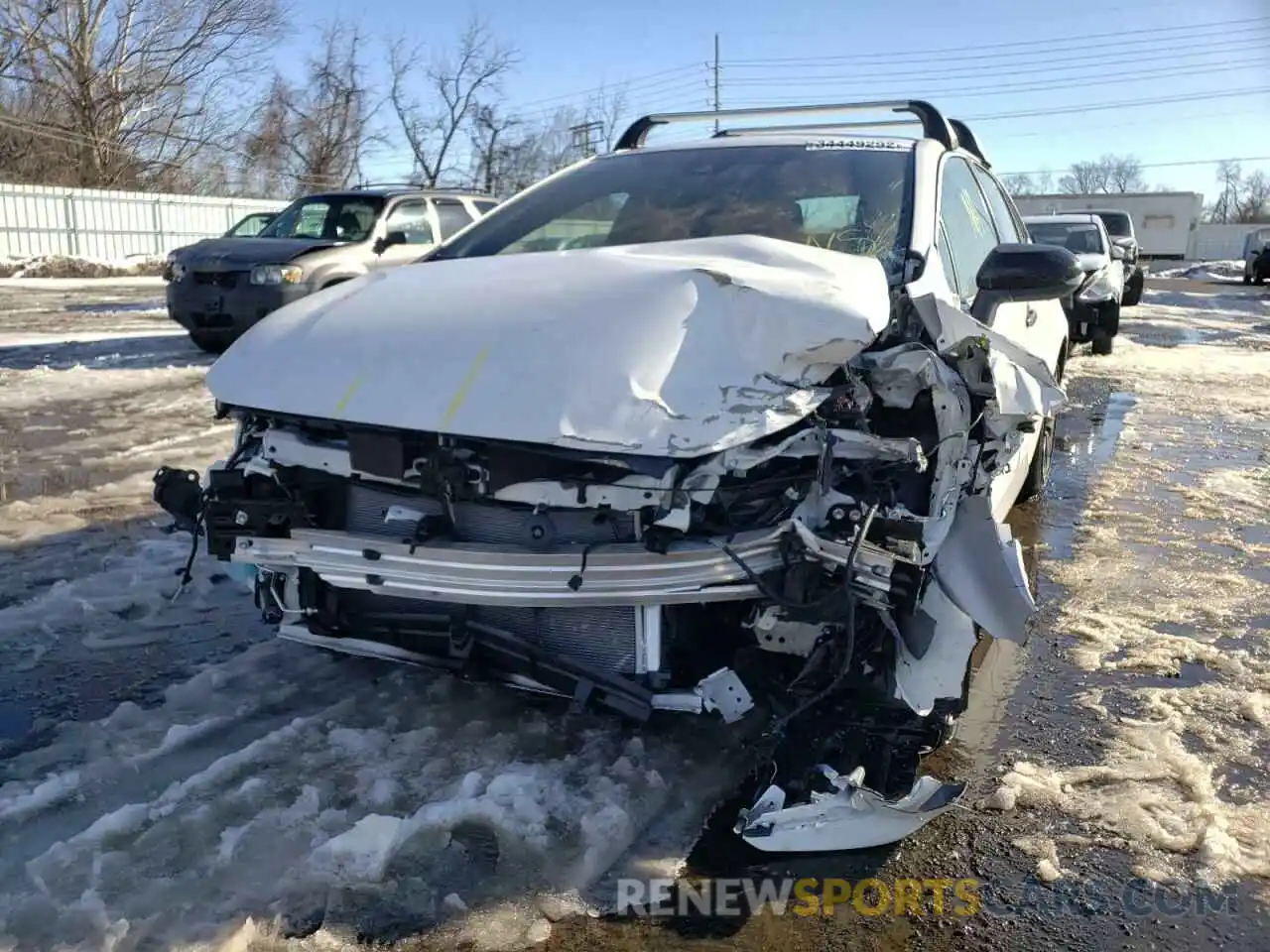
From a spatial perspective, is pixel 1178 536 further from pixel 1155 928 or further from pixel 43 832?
pixel 43 832

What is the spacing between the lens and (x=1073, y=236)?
13.9 m

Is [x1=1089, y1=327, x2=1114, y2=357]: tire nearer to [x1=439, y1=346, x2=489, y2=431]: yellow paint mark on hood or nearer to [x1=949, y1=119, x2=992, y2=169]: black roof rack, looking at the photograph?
[x1=949, y1=119, x2=992, y2=169]: black roof rack

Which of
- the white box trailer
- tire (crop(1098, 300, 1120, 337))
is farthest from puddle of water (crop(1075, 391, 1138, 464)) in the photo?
the white box trailer

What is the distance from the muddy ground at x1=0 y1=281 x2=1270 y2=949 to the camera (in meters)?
2.36

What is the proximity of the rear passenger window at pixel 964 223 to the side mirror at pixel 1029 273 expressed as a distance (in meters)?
0.19

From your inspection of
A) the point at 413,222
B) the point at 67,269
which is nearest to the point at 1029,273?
the point at 413,222

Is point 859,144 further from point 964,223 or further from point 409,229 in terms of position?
point 409,229

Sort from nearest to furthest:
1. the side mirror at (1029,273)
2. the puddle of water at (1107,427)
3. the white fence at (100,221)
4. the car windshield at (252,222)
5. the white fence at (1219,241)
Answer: the side mirror at (1029,273)
the puddle of water at (1107,427)
the car windshield at (252,222)
the white fence at (100,221)
the white fence at (1219,241)

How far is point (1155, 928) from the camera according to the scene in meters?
2.37

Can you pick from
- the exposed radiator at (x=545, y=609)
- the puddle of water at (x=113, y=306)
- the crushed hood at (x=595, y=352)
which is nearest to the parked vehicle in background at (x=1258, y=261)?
the puddle of water at (x=113, y=306)

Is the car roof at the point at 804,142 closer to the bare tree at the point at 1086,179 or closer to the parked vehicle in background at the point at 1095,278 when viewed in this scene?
the parked vehicle in background at the point at 1095,278

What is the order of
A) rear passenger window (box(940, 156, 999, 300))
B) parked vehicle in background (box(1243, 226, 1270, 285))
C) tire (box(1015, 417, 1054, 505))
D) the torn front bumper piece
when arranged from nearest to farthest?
the torn front bumper piece < rear passenger window (box(940, 156, 999, 300)) < tire (box(1015, 417, 1054, 505)) < parked vehicle in background (box(1243, 226, 1270, 285))

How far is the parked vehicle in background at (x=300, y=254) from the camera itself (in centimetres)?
970

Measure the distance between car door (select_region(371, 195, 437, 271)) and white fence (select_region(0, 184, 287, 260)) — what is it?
817 inches
